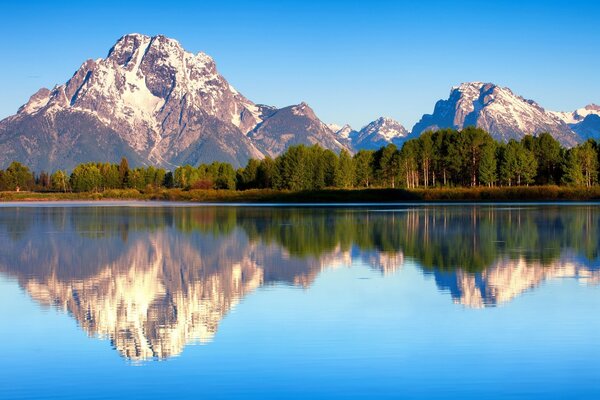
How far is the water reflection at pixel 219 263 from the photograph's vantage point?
76.0ft

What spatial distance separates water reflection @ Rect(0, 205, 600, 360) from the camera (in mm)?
23172

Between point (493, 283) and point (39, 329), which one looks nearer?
point (39, 329)

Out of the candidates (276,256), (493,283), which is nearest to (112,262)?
(276,256)

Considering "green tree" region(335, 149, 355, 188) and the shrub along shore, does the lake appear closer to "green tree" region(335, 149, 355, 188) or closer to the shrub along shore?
the shrub along shore

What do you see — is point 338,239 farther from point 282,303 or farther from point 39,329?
point 39,329

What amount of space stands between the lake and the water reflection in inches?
4.5

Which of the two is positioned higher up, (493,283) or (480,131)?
(480,131)

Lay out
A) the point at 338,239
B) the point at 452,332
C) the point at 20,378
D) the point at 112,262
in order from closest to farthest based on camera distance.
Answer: the point at 20,378 → the point at 452,332 → the point at 112,262 → the point at 338,239

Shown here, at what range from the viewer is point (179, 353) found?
60.5 feet

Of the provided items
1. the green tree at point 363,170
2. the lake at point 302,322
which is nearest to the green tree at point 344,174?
the green tree at point 363,170

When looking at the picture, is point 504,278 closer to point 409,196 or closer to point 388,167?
point 409,196

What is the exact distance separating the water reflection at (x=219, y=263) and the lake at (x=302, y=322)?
4.5 inches

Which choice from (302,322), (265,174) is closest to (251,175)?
(265,174)

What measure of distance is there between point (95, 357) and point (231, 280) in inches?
498
